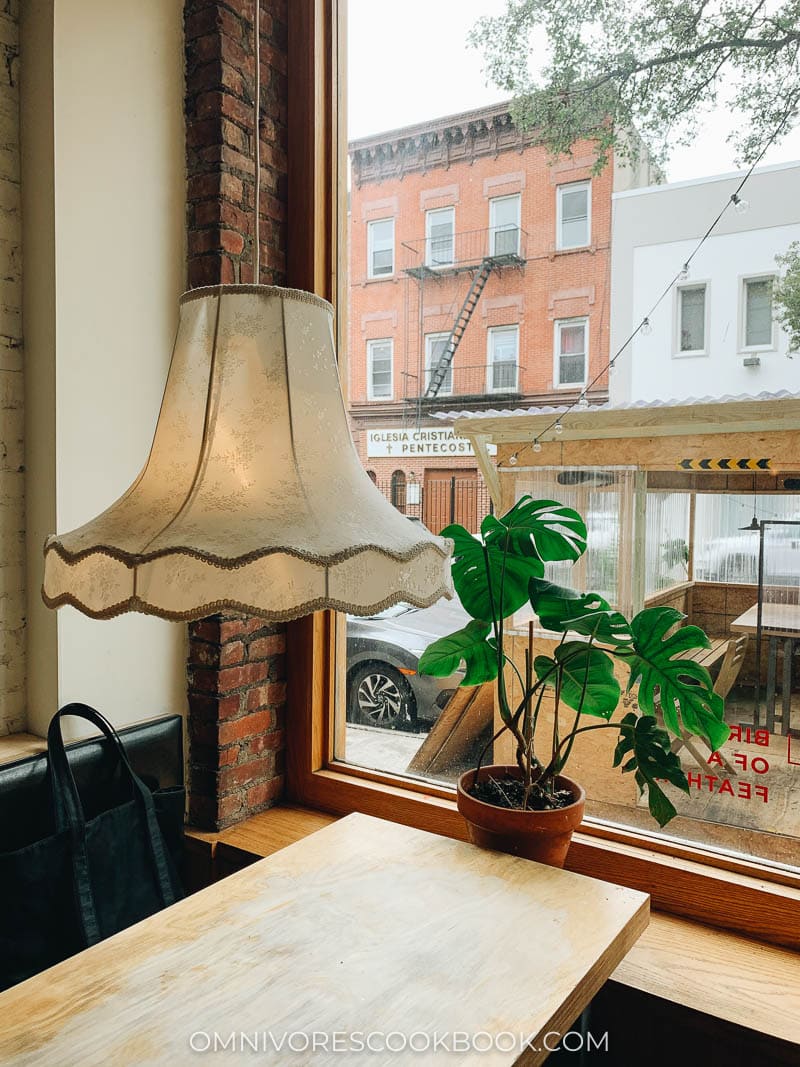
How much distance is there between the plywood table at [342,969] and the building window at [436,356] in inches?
41.5

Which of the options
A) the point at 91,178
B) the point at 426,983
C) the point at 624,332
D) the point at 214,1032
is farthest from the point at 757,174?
the point at 214,1032

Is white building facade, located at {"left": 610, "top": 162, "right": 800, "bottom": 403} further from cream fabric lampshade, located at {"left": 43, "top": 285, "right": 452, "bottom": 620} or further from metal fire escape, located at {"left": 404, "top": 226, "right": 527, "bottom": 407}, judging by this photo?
cream fabric lampshade, located at {"left": 43, "top": 285, "right": 452, "bottom": 620}

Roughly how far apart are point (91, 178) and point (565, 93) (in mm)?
1088

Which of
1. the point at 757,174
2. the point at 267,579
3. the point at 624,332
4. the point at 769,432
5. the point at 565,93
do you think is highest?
the point at 565,93

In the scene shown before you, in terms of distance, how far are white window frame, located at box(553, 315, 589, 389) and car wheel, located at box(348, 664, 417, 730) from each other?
857mm

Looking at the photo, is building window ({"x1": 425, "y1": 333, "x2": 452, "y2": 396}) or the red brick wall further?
building window ({"x1": 425, "y1": 333, "x2": 452, "y2": 396})

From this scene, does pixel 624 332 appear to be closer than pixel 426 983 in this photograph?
Answer: No

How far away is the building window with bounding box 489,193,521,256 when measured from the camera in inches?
73.6

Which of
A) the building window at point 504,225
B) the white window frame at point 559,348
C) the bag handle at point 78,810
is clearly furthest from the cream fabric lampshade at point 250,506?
the building window at point 504,225

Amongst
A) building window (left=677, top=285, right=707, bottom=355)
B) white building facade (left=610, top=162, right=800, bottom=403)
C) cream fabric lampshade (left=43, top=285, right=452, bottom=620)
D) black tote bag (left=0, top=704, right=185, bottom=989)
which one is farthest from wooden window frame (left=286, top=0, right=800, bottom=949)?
cream fabric lampshade (left=43, top=285, right=452, bottom=620)

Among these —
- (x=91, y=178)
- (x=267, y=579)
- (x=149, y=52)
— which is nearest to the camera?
(x=267, y=579)

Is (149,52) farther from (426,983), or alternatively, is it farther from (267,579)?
(426,983)

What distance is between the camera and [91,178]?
6.03 feet

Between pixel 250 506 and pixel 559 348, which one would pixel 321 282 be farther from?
pixel 250 506
